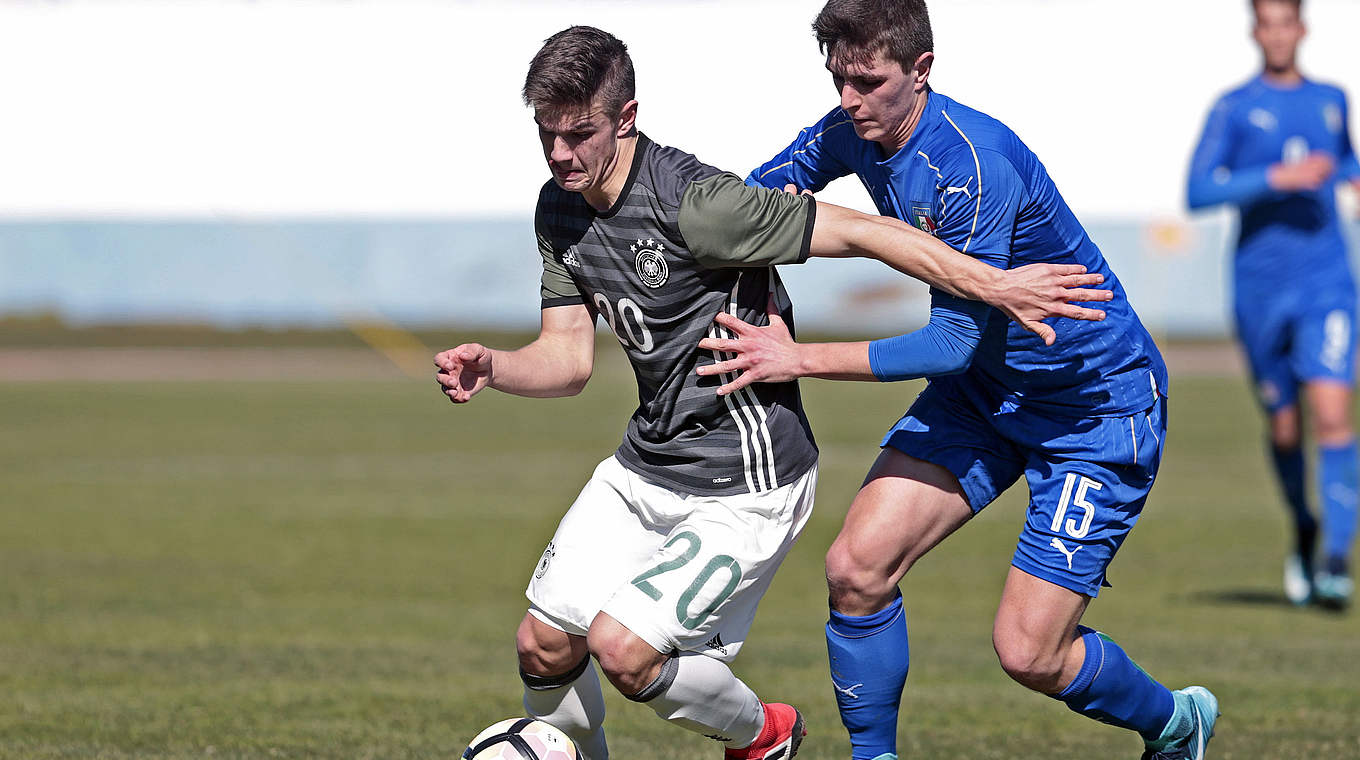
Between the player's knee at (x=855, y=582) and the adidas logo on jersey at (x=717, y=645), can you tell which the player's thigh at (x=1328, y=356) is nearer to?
the player's knee at (x=855, y=582)

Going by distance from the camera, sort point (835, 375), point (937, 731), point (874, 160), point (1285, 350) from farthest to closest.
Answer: point (1285, 350)
point (937, 731)
point (874, 160)
point (835, 375)

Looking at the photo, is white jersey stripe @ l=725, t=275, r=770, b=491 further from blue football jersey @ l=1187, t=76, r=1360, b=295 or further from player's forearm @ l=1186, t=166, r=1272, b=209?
blue football jersey @ l=1187, t=76, r=1360, b=295

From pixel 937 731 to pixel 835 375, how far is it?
2.10m

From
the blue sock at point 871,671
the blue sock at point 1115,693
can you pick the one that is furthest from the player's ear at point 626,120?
the blue sock at point 1115,693

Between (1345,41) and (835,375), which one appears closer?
(835,375)

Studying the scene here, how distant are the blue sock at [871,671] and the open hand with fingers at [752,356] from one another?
878 mm

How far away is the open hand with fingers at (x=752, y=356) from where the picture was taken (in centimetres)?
427

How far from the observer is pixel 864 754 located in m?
4.79

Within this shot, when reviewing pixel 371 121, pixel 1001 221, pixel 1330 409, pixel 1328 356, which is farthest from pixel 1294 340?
pixel 371 121

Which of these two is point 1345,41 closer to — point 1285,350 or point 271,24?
point 271,24

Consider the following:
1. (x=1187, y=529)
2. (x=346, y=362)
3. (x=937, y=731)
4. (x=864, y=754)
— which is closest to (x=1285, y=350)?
(x=1187, y=529)

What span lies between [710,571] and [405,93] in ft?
124

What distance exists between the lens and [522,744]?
4500mm

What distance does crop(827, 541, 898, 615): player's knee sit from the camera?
15.3ft
